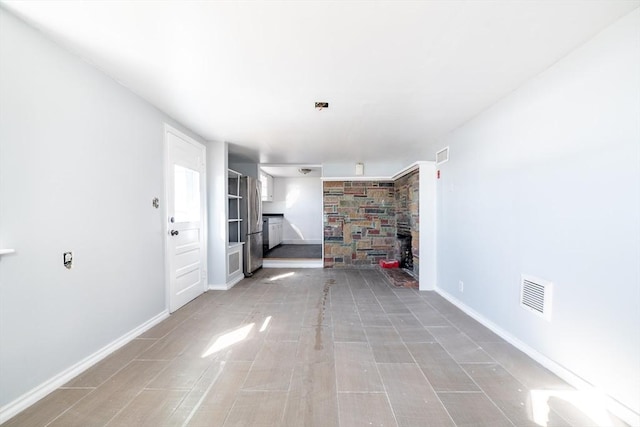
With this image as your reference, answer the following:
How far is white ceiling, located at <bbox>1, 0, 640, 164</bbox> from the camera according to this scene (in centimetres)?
132

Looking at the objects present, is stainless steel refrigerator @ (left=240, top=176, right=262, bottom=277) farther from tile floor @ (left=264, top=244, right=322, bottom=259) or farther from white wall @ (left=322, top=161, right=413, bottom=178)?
white wall @ (left=322, top=161, right=413, bottom=178)

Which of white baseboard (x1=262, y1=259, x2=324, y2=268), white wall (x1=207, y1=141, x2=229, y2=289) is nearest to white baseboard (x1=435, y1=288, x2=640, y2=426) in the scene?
white baseboard (x1=262, y1=259, x2=324, y2=268)

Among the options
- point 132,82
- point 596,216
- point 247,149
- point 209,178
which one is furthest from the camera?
point 247,149

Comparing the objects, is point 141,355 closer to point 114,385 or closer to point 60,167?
point 114,385

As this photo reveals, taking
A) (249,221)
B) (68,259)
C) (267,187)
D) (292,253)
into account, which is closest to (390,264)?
(292,253)

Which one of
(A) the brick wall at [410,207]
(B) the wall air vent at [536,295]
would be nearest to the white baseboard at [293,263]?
(A) the brick wall at [410,207]

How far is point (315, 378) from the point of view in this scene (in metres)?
1.70

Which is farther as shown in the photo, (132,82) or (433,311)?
(433,311)

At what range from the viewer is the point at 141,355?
6.51ft

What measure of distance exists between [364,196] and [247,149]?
8.42 ft

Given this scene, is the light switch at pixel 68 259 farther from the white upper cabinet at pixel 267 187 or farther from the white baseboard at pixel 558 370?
the white upper cabinet at pixel 267 187

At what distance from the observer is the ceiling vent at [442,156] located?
330 cm

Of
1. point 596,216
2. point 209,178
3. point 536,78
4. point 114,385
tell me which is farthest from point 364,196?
point 114,385

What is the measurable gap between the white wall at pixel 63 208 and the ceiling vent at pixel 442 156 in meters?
3.56
